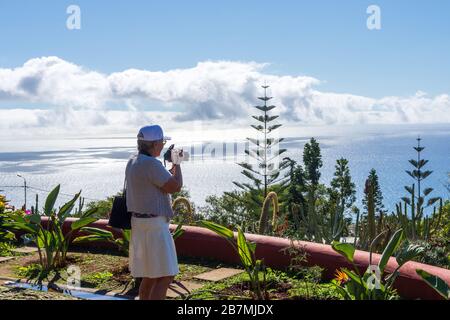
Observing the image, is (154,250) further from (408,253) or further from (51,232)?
(51,232)

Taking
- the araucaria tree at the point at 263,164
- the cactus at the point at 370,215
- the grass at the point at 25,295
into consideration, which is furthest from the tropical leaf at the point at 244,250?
the araucaria tree at the point at 263,164

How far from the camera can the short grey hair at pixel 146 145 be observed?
4.30m

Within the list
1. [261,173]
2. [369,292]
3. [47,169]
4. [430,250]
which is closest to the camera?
[369,292]

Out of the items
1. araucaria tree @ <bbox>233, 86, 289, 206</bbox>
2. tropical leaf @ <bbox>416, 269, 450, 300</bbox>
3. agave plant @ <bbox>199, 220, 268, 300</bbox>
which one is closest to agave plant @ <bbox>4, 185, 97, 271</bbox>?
agave plant @ <bbox>199, 220, 268, 300</bbox>

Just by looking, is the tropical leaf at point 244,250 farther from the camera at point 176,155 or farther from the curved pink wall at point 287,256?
the camera at point 176,155

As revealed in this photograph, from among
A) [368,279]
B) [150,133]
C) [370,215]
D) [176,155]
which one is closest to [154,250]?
[176,155]

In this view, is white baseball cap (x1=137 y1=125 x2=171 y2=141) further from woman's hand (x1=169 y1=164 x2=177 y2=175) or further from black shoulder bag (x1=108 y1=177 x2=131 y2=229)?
black shoulder bag (x1=108 y1=177 x2=131 y2=229)

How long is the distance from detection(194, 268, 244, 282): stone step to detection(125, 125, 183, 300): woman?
1.53m

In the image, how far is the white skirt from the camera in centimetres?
435

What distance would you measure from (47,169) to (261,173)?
151390mm
